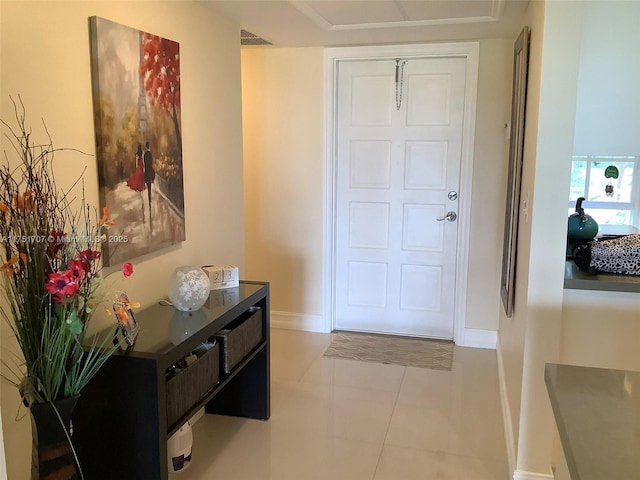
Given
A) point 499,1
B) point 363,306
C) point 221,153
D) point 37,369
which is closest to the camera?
point 37,369

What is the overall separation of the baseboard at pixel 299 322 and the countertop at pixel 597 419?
298 cm

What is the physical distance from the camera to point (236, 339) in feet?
8.34

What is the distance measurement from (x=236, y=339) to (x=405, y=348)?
1776mm

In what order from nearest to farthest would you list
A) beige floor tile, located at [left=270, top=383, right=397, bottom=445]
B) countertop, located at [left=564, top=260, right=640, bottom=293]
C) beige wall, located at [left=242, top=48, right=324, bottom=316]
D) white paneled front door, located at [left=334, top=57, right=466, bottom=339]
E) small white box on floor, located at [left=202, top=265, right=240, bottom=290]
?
1. countertop, located at [left=564, top=260, right=640, bottom=293]
2. small white box on floor, located at [left=202, top=265, right=240, bottom=290]
3. beige floor tile, located at [left=270, top=383, right=397, bottom=445]
4. white paneled front door, located at [left=334, top=57, right=466, bottom=339]
5. beige wall, located at [left=242, top=48, right=324, bottom=316]

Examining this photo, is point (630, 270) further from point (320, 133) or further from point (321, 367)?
point (320, 133)

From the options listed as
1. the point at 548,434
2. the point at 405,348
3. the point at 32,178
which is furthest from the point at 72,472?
the point at 405,348

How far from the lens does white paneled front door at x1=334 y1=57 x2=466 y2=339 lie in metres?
3.91

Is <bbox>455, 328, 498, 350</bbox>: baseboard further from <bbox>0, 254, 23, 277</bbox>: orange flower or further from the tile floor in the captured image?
<bbox>0, 254, 23, 277</bbox>: orange flower

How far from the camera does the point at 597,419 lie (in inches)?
44.4

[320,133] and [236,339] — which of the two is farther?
[320,133]

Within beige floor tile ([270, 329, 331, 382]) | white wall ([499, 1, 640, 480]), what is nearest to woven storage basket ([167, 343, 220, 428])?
beige floor tile ([270, 329, 331, 382])

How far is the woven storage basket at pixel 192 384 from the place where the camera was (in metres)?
2.06

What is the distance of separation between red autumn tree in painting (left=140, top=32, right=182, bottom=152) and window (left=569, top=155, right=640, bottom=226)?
231 centimetres

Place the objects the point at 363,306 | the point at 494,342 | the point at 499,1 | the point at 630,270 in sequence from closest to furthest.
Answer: the point at 630,270 → the point at 499,1 → the point at 494,342 → the point at 363,306
